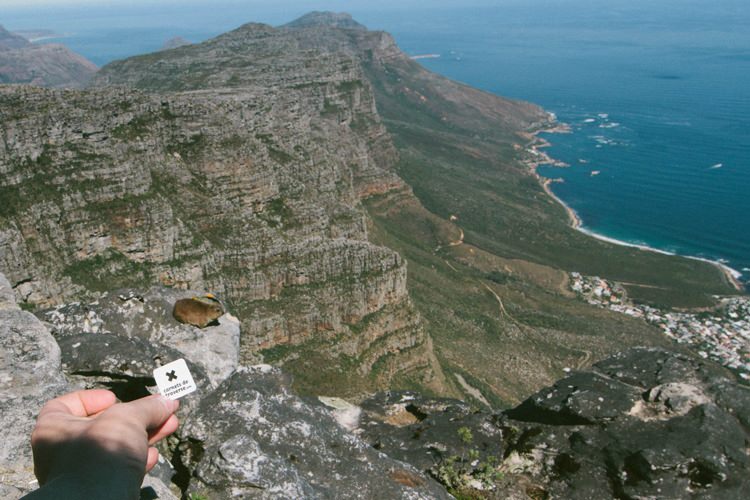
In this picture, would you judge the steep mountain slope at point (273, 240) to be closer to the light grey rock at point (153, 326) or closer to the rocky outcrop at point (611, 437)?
the light grey rock at point (153, 326)

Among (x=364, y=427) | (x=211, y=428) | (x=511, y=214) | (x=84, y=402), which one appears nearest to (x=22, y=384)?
(x=211, y=428)

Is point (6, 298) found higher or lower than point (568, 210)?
higher

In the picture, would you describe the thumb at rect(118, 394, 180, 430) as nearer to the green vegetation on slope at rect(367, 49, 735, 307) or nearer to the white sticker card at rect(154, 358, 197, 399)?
the white sticker card at rect(154, 358, 197, 399)

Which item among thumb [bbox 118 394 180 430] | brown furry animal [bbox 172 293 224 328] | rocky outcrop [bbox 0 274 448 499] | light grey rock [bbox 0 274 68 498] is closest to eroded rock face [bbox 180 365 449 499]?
rocky outcrop [bbox 0 274 448 499]

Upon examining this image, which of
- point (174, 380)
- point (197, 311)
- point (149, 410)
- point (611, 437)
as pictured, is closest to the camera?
point (149, 410)

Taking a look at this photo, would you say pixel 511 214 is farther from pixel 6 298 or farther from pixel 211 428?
pixel 211 428

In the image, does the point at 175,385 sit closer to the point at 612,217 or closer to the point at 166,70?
the point at 166,70
